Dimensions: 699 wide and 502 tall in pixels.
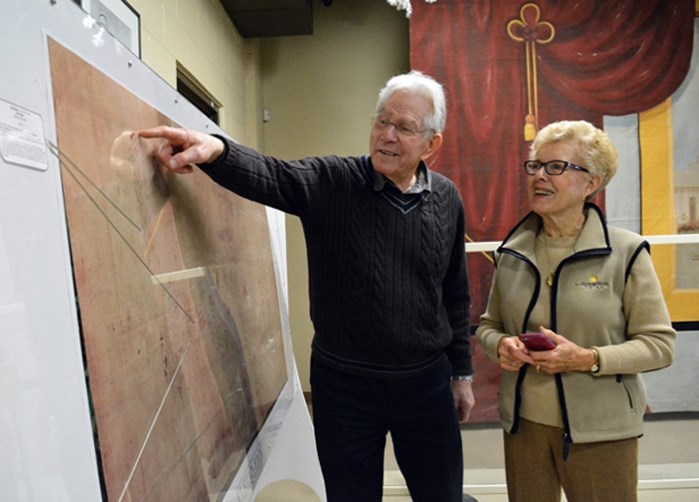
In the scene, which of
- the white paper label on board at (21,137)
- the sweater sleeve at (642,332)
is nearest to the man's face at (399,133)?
the sweater sleeve at (642,332)

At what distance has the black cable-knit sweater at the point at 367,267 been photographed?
117 cm

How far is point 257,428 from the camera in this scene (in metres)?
1.24

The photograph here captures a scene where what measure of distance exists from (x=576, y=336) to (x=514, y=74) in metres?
2.22

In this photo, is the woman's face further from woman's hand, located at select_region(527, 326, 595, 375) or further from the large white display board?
the large white display board

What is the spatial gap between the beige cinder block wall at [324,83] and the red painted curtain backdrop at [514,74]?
530mm

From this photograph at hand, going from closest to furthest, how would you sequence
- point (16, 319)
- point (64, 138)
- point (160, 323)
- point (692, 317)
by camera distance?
point (16, 319) < point (64, 138) < point (160, 323) < point (692, 317)

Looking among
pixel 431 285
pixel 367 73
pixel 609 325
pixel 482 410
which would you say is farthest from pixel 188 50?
pixel 482 410

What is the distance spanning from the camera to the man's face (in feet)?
3.89

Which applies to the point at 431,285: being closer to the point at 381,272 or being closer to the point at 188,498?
the point at 381,272

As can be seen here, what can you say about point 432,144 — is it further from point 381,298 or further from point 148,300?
point 148,300

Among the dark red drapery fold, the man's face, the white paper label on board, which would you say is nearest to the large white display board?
the white paper label on board

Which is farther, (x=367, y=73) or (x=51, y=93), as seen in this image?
(x=367, y=73)

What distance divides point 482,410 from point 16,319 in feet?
9.44

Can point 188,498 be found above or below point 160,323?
below
